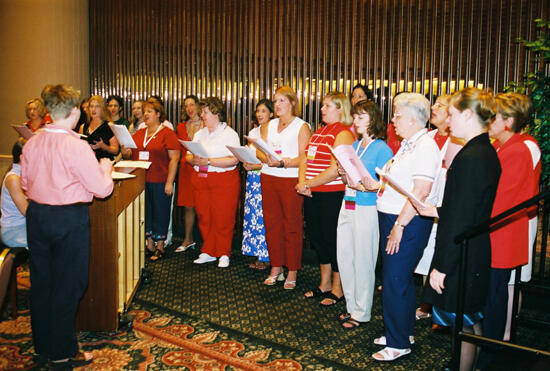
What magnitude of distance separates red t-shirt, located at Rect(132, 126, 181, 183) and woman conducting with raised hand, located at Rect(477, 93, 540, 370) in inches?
137

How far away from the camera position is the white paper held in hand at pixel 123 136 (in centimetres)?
481

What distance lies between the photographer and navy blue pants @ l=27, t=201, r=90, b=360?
2.71 metres

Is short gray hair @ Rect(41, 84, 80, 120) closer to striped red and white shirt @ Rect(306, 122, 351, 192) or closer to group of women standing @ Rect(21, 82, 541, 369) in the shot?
group of women standing @ Rect(21, 82, 541, 369)

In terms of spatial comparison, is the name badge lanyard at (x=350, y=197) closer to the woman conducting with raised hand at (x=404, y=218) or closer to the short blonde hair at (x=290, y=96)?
the woman conducting with raised hand at (x=404, y=218)

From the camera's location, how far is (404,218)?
9.36 feet

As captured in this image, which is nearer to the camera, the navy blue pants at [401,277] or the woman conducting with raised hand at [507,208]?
the woman conducting with raised hand at [507,208]

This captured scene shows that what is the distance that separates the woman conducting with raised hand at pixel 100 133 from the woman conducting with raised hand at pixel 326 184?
7.61ft

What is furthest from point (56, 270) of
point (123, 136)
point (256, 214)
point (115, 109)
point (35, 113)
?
point (115, 109)

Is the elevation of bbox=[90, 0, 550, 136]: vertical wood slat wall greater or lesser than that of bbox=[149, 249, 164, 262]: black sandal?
greater

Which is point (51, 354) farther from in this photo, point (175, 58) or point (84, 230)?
point (175, 58)

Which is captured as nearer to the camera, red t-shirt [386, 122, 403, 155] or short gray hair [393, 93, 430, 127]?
short gray hair [393, 93, 430, 127]

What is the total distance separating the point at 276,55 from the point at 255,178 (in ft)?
5.53

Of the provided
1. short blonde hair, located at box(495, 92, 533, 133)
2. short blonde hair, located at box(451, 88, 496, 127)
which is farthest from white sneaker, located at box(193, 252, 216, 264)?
short blonde hair, located at box(451, 88, 496, 127)

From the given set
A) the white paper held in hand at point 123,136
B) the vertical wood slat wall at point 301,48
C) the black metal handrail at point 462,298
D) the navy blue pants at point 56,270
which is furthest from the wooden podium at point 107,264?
the vertical wood slat wall at point 301,48
